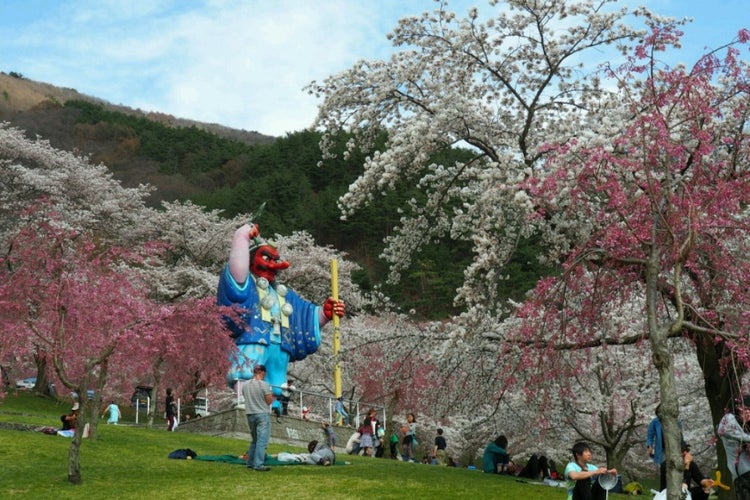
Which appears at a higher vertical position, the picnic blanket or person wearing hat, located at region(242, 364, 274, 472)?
person wearing hat, located at region(242, 364, 274, 472)

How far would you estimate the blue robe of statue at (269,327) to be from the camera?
24.9 metres

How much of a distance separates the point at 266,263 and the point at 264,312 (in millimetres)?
1566

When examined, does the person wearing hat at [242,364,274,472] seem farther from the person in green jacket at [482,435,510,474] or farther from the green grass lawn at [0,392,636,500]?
the person in green jacket at [482,435,510,474]

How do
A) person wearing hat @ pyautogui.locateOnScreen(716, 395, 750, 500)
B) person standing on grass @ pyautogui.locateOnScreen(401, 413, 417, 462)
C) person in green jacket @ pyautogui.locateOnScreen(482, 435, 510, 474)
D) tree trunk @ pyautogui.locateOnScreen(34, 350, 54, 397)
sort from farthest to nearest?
1. tree trunk @ pyautogui.locateOnScreen(34, 350, 54, 397)
2. person standing on grass @ pyautogui.locateOnScreen(401, 413, 417, 462)
3. person in green jacket @ pyautogui.locateOnScreen(482, 435, 510, 474)
4. person wearing hat @ pyautogui.locateOnScreen(716, 395, 750, 500)

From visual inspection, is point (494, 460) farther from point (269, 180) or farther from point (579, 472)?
point (269, 180)

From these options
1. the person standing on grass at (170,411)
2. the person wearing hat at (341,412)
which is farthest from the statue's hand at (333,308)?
the person standing on grass at (170,411)

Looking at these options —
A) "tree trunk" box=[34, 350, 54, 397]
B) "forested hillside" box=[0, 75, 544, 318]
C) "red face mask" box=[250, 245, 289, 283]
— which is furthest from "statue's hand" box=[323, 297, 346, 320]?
"tree trunk" box=[34, 350, 54, 397]

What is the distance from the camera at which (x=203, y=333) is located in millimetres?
16438

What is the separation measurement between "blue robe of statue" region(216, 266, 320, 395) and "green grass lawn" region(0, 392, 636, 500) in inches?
254

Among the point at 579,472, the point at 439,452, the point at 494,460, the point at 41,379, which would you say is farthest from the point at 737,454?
the point at 41,379

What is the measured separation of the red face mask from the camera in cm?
2617

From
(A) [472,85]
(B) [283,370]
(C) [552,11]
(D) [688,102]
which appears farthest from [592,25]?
(B) [283,370]

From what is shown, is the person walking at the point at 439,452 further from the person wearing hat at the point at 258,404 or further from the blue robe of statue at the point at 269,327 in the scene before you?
the person wearing hat at the point at 258,404

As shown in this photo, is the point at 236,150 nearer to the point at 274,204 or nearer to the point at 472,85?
the point at 274,204
